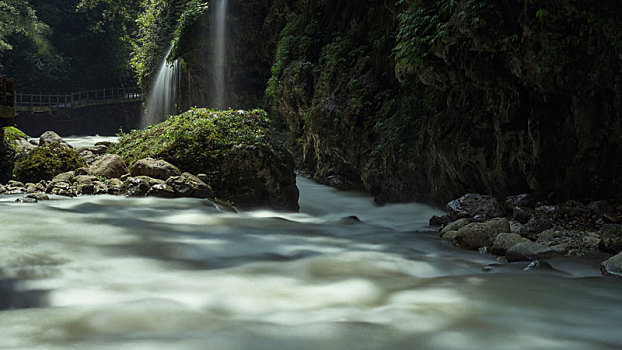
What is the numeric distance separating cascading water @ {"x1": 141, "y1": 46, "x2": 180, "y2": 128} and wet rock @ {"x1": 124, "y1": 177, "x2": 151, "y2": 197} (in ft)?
51.5

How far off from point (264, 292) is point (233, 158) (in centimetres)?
544

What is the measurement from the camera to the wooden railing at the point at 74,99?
1380 inches

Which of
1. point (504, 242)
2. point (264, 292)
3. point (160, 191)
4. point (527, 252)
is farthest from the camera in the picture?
point (160, 191)

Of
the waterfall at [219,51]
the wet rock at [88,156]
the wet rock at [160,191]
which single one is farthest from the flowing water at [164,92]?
the wet rock at [160,191]

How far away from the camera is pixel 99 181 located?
848 centimetres

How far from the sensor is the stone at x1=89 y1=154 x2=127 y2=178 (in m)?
8.83

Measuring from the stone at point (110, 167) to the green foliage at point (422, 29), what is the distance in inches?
217

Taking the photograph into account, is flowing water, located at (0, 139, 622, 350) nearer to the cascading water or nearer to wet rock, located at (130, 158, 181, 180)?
wet rock, located at (130, 158, 181, 180)

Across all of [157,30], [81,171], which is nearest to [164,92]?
[157,30]

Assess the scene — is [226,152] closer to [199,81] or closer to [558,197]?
[558,197]

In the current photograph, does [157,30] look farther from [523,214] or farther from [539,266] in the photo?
[539,266]

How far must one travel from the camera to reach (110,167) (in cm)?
893

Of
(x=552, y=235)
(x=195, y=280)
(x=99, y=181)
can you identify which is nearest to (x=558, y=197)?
(x=552, y=235)

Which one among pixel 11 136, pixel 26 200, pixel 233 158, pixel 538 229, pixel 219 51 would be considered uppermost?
pixel 219 51
